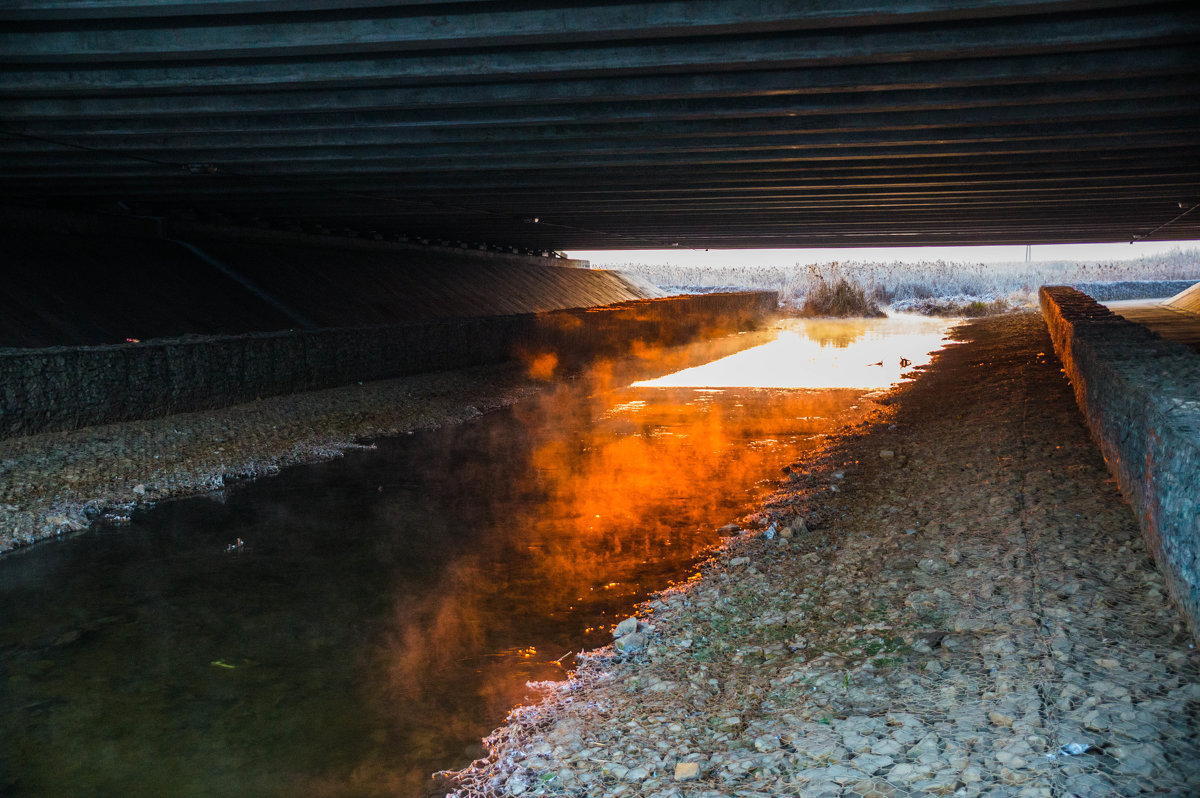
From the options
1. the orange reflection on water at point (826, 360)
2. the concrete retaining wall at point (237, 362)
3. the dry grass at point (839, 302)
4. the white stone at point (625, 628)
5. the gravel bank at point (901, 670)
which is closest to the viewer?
the gravel bank at point (901, 670)

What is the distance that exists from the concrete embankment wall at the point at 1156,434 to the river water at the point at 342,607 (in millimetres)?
3481

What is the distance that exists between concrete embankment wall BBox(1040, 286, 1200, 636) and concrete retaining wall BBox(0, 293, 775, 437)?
40.1 ft

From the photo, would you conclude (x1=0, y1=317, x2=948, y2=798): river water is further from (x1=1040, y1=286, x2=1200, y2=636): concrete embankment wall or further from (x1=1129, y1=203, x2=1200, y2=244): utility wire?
(x1=1129, y1=203, x2=1200, y2=244): utility wire

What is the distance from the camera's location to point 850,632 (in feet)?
19.3

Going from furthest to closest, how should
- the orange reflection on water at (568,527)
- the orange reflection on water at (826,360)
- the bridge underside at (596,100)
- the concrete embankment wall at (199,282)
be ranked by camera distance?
the orange reflection on water at (826,360) < the concrete embankment wall at (199,282) < the bridge underside at (596,100) < the orange reflection on water at (568,527)

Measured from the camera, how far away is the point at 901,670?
5188 millimetres

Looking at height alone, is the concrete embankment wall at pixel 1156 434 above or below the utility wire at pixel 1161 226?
below

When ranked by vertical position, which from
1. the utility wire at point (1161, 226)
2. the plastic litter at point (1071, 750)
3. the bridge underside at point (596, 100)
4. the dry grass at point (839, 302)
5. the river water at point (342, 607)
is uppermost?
the bridge underside at point (596, 100)

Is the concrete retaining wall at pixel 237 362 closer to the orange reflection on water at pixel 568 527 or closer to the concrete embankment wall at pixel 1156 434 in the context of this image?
the orange reflection on water at pixel 568 527

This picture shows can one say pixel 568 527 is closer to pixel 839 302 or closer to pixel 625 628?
pixel 625 628

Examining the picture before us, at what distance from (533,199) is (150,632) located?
15839 millimetres

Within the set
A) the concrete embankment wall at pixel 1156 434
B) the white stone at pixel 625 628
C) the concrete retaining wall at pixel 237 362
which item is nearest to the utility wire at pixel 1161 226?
the concrete retaining wall at pixel 237 362

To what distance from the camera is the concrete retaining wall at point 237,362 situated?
39.9 feet

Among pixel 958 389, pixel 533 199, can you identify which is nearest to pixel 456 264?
pixel 533 199
